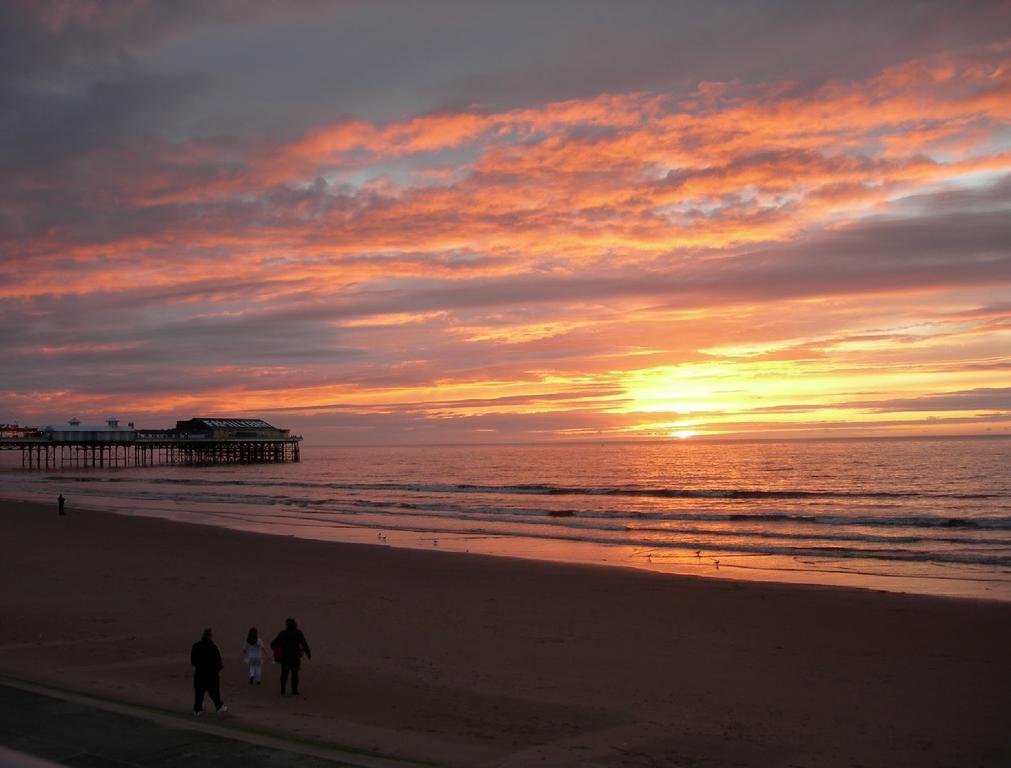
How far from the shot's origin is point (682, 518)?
131 feet

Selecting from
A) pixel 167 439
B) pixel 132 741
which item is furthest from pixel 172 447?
pixel 132 741

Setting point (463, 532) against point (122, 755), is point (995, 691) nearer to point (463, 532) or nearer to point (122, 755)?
point (122, 755)

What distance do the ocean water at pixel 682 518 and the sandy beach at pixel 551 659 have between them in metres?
4.62

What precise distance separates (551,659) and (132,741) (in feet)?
22.6

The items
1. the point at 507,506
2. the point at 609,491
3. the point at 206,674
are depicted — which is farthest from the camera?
the point at 609,491

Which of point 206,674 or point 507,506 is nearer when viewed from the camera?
point 206,674

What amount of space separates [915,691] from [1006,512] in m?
32.8

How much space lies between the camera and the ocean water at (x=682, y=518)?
24.8 meters

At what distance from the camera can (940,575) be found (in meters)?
22.4

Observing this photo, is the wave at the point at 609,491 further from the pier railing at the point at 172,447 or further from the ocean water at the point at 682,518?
the pier railing at the point at 172,447

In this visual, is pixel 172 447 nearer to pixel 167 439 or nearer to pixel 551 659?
pixel 167 439

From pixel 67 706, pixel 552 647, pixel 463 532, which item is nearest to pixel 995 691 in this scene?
pixel 552 647

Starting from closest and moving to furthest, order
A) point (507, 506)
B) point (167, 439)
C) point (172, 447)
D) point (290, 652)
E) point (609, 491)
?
1. point (290, 652)
2. point (507, 506)
3. point (609, 491)
4. point (167, 439)
5. point (172, 447)

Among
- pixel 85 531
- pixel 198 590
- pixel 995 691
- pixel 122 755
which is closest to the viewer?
pixel 122 755
